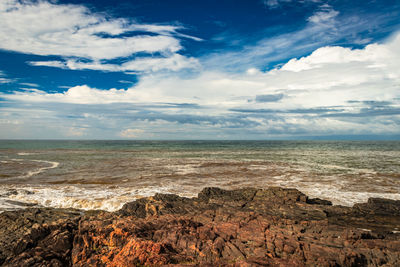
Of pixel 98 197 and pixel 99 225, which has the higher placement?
pixel 99 225

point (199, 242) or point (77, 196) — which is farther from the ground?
point (199, 242)

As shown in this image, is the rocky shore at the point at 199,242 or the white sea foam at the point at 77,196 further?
the white sea foam at the point at 77,196

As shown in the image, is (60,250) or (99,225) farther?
(99,225)

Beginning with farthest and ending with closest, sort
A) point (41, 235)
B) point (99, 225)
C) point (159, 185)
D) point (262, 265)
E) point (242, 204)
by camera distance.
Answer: point (159, 185), point (242, 204), point (99, 225), point (41, 235), point (262, 265)

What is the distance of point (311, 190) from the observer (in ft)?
70.0

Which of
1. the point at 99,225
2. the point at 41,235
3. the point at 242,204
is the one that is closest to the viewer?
the point at 41,235

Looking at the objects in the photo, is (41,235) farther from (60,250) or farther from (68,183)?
(68,183)

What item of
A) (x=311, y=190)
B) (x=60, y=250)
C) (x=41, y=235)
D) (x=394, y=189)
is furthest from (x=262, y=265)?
(x=394, y=189)

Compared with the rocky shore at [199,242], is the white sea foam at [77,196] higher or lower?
lower

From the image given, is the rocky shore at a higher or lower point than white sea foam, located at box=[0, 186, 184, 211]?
higher

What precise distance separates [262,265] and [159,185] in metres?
18.7

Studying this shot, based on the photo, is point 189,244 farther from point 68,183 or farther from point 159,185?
point 68,183

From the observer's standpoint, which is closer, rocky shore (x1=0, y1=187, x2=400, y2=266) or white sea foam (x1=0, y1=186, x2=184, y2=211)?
rocky shore (x1=0, y1=187, x2=400, y2=266)

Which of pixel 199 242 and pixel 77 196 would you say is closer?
pixel 199 242
